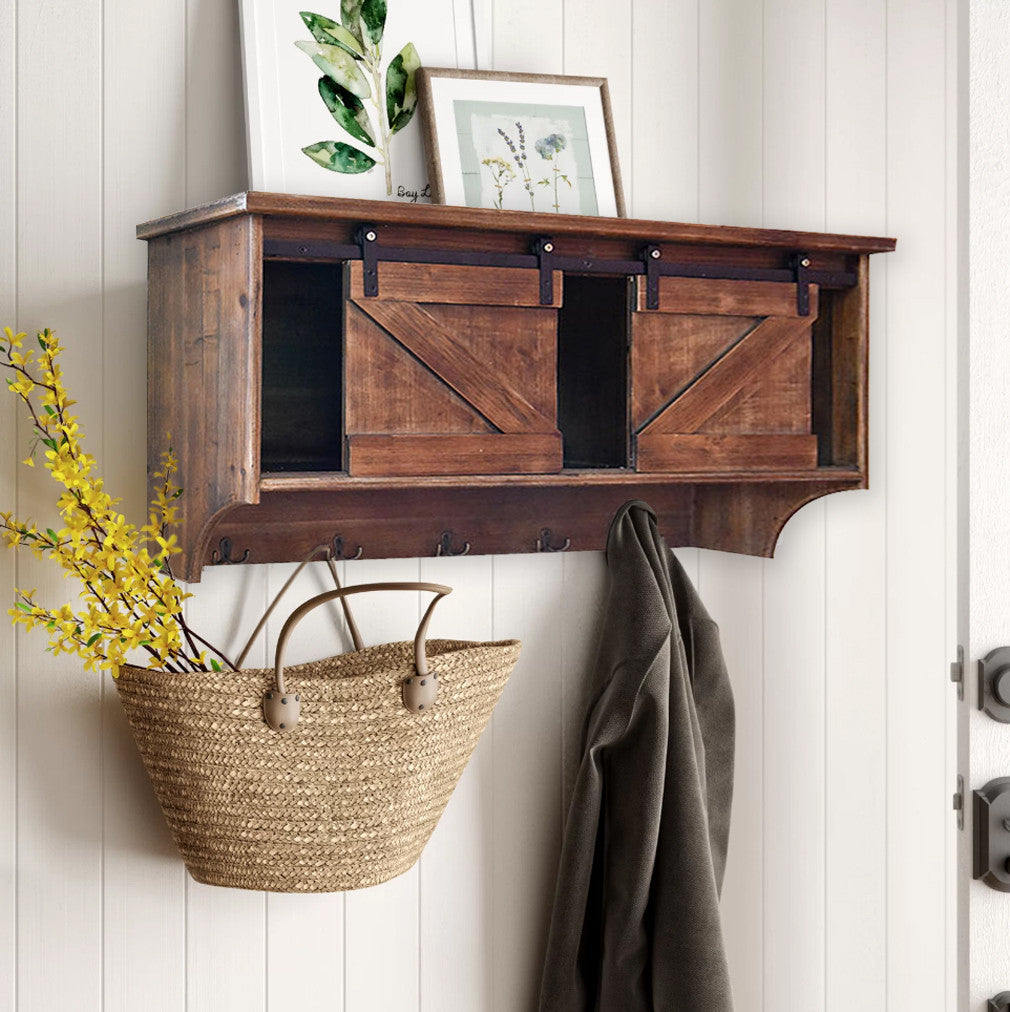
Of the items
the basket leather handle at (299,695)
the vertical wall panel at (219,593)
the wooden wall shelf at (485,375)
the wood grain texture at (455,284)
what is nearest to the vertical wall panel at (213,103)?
the vertical wall panel at (219,593)

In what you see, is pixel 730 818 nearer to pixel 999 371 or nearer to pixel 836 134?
pixel 999 371

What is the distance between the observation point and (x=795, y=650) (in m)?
1.67

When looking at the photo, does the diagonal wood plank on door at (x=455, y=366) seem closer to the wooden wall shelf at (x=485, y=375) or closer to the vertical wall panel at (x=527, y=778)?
the wooden wall shelf at (x=485, y=375)

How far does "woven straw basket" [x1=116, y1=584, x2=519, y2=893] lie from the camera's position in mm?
1182

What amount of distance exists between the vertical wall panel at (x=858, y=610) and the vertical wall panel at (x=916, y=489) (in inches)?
0.6

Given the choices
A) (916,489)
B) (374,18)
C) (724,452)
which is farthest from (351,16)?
(916,489)

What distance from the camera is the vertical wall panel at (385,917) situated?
4.70 feet

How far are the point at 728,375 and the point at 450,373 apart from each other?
1.10 ft

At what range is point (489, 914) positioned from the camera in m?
1.51

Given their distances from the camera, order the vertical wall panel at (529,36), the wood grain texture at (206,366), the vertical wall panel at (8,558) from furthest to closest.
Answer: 1. the vertical wall panel at (529,36)
2. the vertical wall panel at (8,558)
3. the wood grain texture at (206,366)

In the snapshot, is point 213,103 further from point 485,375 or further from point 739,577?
point 739,577

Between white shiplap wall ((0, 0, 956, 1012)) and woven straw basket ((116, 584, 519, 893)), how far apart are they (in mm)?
140

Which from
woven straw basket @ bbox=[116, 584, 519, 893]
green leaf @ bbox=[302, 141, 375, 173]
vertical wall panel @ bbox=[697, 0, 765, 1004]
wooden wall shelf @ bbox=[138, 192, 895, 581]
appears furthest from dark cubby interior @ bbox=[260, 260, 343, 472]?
vertical wall panel @ bbox=[697, 0, 765, 1004]

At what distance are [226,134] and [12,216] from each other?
0.24 metres
